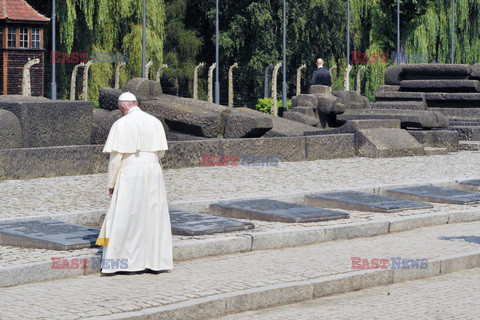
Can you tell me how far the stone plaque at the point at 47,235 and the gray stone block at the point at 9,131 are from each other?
18.1ft

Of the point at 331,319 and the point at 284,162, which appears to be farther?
the point at 284,162

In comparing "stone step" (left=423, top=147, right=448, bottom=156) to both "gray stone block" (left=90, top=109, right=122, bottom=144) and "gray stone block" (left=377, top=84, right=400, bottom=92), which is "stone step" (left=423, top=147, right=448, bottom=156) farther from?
"gray stone block" (left=90, top=109, right=122, bottom=144)

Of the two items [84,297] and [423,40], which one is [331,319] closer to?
[84,297]

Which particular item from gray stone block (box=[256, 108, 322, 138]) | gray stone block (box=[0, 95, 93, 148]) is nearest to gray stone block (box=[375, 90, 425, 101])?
gray stone block (box=[256, 108, 322, 138])

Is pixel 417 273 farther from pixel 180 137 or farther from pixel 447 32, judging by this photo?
pixel 447 32

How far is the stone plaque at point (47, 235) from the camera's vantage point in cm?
847

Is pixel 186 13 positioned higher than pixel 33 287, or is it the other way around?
pixel 186 13

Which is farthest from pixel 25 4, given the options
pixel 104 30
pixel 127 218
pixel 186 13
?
pixel 127 218

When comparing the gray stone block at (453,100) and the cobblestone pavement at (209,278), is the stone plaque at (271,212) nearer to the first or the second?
the cobblestone pavement at (209,278)

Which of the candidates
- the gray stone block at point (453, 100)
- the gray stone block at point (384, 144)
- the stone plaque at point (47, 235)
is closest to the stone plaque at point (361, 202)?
the stone plaque at point (47, 235)

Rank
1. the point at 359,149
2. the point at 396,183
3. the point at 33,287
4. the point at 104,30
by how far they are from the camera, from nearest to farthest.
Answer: the point at 33,287
the point at 396,183
the point at 359,149
the point at 104,30

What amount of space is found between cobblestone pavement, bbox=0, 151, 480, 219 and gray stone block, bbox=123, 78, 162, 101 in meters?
3.14

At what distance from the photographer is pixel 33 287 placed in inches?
289

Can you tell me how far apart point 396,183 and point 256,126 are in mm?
4962
